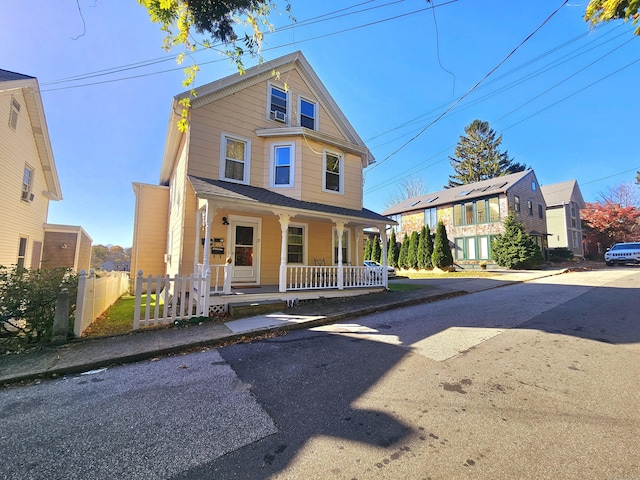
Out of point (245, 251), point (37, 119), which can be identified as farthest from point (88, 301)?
point (37, 119)

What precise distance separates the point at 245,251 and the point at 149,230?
6.41m

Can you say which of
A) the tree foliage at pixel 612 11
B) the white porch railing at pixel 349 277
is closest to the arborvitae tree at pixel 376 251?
the white porch railing at pixel 349 277

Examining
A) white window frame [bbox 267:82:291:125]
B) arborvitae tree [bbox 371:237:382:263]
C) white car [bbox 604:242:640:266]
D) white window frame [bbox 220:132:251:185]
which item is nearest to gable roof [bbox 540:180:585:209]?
white car [bbox 604:242:640:266]

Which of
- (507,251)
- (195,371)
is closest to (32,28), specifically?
(195,371)

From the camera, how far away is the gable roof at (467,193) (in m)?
22.9

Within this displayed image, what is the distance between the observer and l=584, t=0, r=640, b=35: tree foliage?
4392 mm

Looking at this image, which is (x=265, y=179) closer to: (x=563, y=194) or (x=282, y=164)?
(x=282, y=164)

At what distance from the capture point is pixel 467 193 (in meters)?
25.0

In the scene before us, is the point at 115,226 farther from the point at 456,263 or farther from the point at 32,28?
the point at 456,263

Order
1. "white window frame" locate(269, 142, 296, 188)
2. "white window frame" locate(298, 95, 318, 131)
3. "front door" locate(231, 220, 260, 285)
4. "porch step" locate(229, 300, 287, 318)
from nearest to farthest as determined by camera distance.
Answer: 1. "porch step" locate(229, 300, 287, 318)
2. "front door" locate(231, 220, 260, 285)
3. "white window frame" locate(269, 142, 296, 188)
4. "white window frame" locate(298, 95, 318, 131)

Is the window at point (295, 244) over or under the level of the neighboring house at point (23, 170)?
under

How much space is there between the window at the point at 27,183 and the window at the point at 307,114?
11.8 meters

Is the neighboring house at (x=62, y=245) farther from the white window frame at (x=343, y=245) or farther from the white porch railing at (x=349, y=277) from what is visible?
the white window frame at (x=343, y=245)

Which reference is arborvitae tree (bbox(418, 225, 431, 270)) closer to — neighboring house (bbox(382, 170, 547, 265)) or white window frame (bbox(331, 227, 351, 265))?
neighboring house (bbox(382, 170, 547, 265))
